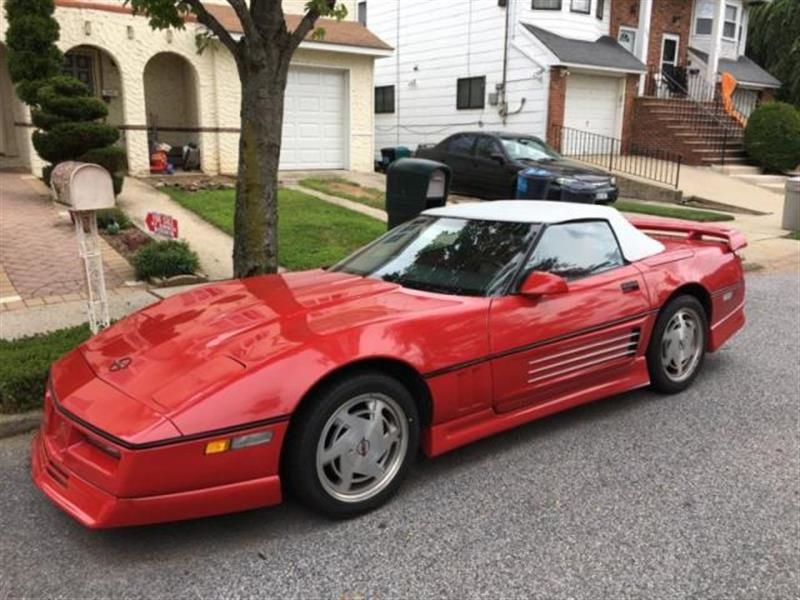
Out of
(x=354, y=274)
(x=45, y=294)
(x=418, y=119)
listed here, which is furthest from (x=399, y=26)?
(x=354, y=274)

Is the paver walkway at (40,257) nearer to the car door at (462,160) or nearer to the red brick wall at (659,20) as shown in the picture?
the car door at (462,160)

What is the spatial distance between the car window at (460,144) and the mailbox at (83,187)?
1104 centimetres

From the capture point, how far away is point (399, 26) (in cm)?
2405

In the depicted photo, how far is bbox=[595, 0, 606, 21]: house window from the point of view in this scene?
20.7 meters

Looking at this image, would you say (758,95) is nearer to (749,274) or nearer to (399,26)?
(399,26)

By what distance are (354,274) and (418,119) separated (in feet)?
66.6

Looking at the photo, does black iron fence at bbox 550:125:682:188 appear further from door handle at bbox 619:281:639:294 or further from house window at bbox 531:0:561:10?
door handle at bbox 619:281:639:294

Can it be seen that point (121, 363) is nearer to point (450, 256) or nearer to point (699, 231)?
point (450, 256)

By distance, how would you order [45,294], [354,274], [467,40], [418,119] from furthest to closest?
[418,119] → [467,40] → [45,294] → [354,274]

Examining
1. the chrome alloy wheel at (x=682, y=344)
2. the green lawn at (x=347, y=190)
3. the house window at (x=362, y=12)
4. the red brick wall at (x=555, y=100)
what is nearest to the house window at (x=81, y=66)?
the green lawn at (x=347, y=190)

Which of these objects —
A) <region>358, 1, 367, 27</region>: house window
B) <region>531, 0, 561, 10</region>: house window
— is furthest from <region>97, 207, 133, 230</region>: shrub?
<region>358, 1, 367, 27</region>: house window

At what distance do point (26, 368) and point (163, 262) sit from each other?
321cm

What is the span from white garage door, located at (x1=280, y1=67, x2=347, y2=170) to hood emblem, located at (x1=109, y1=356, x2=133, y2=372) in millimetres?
13183

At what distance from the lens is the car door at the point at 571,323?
3.64 meters
